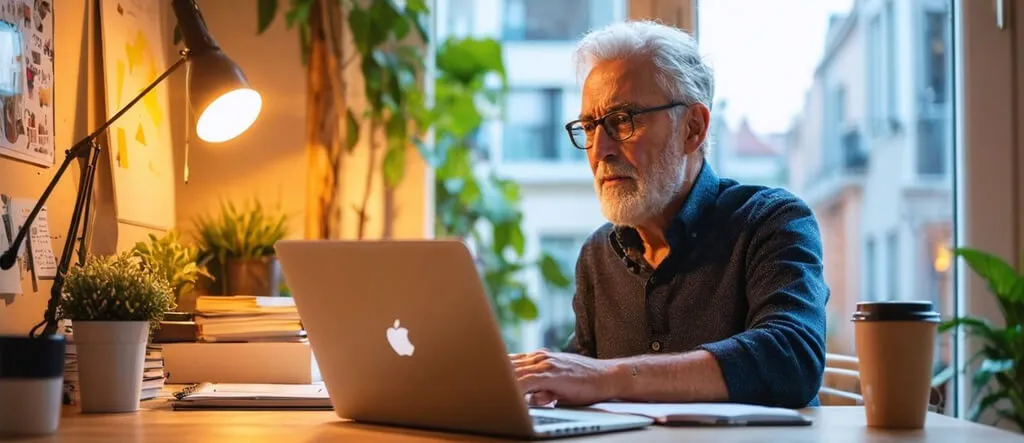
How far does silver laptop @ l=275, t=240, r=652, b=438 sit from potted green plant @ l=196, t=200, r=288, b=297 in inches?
43.9

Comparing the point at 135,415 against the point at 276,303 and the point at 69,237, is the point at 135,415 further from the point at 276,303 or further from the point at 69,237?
the point at 276,303

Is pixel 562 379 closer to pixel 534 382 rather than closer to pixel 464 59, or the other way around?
pixel 534 382

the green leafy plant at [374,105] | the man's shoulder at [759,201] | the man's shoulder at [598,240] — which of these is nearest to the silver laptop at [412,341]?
the man's shoulder at [759,201]

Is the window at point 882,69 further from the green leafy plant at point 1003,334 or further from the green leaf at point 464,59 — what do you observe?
the green leaf at point 464,59

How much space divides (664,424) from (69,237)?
1.04 m

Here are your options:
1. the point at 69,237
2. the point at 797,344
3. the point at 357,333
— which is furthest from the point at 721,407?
the point at 69,237

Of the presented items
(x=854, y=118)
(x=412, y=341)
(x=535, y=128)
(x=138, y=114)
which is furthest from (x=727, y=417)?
(x=535, y=128)

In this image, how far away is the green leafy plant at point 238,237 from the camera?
2627 mm

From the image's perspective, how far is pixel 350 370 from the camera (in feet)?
4.78

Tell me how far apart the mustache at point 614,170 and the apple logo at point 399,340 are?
928 millimetres

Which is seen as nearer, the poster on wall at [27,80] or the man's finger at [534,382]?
the man's finger at [534,382]

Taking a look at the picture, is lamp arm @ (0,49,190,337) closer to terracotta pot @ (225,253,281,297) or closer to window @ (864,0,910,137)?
terracotta pot @ (225,253,281,297)

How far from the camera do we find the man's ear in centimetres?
229

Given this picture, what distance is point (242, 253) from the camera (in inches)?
104
